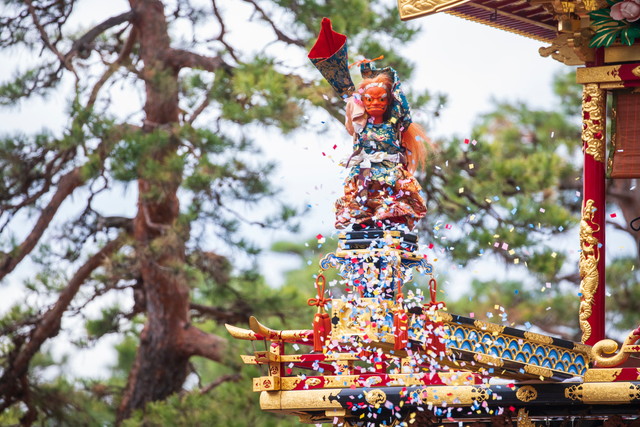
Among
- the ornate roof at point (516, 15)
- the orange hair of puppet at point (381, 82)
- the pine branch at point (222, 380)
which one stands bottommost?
the pine branch at point (222, 380)

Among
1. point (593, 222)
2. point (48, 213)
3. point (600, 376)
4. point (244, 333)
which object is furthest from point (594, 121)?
point (48, 213)

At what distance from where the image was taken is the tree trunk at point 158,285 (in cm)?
1519

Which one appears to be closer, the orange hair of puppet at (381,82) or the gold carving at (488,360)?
the gold carving at (488,360)

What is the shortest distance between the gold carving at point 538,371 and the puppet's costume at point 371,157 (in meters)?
1.49

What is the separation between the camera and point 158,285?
50.6ft

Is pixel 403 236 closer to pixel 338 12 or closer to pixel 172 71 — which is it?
pixel 338 12

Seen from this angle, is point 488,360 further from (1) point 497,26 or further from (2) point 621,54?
(1) point 497,26

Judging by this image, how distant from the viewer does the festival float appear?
26.1 feet

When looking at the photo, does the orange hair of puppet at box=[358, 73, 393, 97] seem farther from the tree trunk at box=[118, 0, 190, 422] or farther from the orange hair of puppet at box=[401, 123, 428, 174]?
the tree trunk at box=[118, 0, 190, 422]

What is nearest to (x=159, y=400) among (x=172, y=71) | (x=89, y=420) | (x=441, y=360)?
(x=89, y=420)

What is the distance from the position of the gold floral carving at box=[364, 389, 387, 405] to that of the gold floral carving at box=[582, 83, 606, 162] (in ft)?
7.70

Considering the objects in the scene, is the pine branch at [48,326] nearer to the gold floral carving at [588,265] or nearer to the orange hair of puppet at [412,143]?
the orange hair of puppet at [412,143]

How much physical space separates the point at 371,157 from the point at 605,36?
1.82m

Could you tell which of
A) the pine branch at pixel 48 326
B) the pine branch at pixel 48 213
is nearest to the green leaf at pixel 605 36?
the pine branch at pixel 48 213
